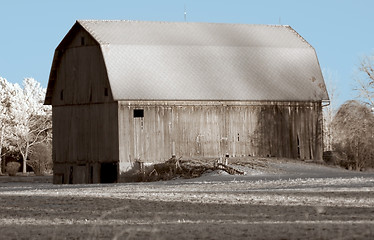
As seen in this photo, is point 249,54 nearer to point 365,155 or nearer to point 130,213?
point 365,155

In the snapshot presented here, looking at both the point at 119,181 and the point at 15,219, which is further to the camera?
the point at 119,181

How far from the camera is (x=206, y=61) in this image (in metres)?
58.5

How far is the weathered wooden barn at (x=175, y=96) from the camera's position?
55.6 m

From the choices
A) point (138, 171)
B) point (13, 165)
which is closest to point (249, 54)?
point (138, 171)

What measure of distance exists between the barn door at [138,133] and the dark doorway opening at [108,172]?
1363 millimetres

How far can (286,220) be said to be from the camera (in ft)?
71.3

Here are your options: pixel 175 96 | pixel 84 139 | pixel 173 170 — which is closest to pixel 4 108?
pixel 84 139

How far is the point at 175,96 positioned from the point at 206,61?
3476 millimetres

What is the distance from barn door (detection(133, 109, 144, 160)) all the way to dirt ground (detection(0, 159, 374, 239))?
1687 cm

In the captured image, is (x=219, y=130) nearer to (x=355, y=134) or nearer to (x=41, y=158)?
(x=355, y=134)

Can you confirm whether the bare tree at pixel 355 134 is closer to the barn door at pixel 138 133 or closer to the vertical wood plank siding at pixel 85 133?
the barn door at pixel 138 133

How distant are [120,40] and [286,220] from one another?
35983 millimetres

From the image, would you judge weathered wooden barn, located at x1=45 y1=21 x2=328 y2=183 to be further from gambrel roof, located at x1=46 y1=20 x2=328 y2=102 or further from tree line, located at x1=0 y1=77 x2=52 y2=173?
tree line, located at x1=0 y1=77 x2=52 y2=173

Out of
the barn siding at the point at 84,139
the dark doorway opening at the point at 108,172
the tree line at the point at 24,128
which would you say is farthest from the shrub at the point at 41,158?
the dark doorway opening at the point at 108,172
